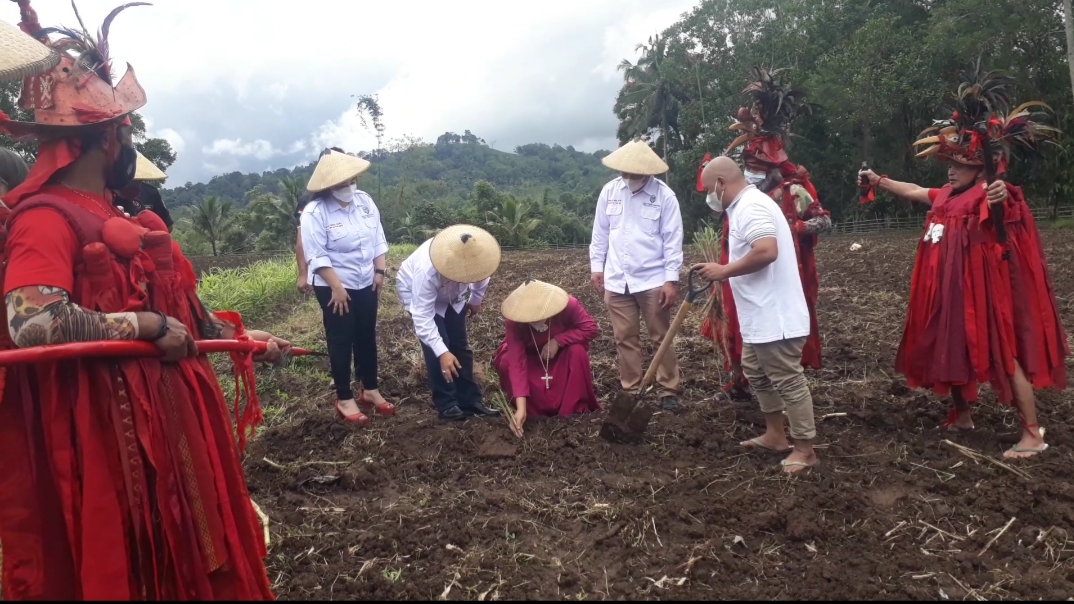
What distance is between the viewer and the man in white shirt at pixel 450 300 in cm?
438

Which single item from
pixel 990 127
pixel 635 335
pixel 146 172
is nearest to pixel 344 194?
pixel 146 172

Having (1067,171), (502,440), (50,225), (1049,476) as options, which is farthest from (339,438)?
(1067,171)

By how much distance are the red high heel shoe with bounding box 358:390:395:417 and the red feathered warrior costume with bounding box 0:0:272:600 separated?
280 cm

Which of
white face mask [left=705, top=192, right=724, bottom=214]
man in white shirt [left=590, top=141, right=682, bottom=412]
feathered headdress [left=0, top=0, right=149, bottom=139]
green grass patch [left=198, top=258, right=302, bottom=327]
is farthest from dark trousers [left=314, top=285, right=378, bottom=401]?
green grass patch [left=198, top=258, right=302, bottom=327]

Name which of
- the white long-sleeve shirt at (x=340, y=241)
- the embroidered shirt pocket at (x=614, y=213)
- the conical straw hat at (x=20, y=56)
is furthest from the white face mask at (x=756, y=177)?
the conical straw hat at (x=20, y=56)

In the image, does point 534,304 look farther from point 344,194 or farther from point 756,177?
point 756,177

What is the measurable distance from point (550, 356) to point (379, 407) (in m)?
1.18

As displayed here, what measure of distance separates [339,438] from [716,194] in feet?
8.36

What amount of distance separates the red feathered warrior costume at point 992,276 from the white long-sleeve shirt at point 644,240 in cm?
152

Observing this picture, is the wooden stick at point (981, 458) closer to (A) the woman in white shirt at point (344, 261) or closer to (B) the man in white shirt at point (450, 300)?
(B) the man in white shirt at point (450, 300)

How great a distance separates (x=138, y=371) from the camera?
2.11m

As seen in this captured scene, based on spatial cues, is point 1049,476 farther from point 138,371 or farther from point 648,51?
point 648,51

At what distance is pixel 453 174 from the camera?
71750 millimetres

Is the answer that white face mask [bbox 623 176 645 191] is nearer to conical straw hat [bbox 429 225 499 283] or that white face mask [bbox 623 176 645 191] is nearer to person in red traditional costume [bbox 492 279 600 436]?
person in red traditional costume [bbox 492 279 600 436]
